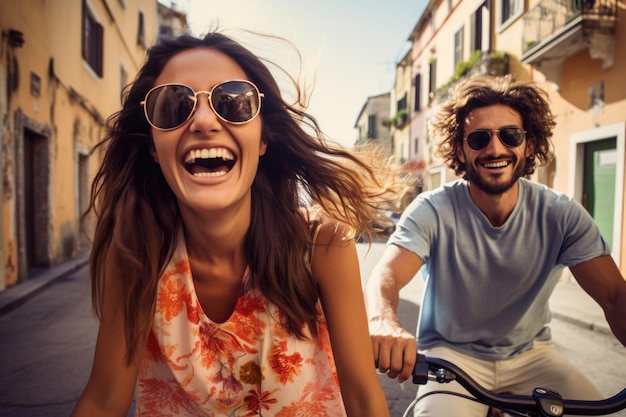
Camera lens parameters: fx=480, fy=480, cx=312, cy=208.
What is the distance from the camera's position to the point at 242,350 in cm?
164

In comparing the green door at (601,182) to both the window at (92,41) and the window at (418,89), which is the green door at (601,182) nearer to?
the window at (92,41)

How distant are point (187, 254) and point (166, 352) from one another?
1.16 feet

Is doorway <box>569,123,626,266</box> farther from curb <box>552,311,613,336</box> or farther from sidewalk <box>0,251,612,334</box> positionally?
curb <box>552,311,613,336</box>

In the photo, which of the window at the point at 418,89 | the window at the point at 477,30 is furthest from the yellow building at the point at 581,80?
the window at the point at 418,89

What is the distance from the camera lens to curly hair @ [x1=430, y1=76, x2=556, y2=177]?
238cm

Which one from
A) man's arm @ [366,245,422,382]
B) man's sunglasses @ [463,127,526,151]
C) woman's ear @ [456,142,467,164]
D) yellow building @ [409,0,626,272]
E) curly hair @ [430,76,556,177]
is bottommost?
man's arm @ [366,245,422,382]

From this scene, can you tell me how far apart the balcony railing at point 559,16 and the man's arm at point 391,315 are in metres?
8.47

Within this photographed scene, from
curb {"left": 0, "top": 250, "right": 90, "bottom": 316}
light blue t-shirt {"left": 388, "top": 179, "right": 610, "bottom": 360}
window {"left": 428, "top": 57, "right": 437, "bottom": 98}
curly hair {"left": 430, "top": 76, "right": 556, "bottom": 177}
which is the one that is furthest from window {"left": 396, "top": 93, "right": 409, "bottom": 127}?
light blue t-shirt {"left": 388, "top": 179, "right": 610, "bottom": 360}

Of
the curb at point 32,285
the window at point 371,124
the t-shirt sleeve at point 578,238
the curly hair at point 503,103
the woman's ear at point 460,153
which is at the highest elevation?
the window at point 371,124

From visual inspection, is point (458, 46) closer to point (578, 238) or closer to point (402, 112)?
point (402, 112)

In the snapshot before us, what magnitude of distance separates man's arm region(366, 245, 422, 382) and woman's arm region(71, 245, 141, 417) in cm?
82

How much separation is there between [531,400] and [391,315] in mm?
512

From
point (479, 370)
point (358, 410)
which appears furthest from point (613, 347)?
point (358, 410)

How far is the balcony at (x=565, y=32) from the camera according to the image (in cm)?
845
